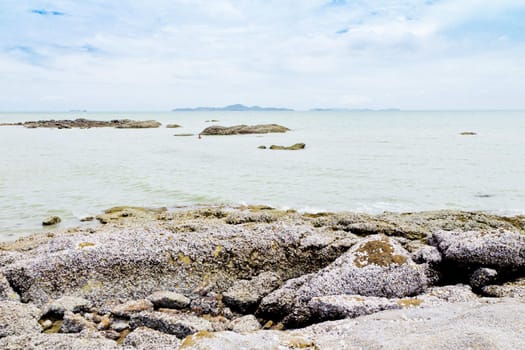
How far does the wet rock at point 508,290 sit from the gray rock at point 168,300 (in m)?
5.26

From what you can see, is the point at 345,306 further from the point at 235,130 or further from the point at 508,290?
the point at 235,130

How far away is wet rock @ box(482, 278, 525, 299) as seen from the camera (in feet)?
20.9

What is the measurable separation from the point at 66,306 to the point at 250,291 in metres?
3.22

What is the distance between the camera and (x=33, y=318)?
21.1 ft

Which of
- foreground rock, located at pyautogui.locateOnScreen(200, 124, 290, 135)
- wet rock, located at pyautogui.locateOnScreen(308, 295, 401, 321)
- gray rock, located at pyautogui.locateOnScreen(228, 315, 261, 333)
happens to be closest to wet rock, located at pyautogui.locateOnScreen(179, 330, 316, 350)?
wet rock, located at pyautogui.locateOnScreen(308, 295, 401, 321)

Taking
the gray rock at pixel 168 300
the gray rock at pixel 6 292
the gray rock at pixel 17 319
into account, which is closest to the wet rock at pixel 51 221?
the gray rock at pixel 6 292

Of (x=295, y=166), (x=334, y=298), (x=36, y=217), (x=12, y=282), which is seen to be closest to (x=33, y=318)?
(x=12, y=282)

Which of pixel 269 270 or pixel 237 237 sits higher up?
pixel 237 237

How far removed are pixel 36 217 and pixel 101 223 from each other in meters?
3.18

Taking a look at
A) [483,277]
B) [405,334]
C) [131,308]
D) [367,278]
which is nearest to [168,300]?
[131,308]

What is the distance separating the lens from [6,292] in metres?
7.21

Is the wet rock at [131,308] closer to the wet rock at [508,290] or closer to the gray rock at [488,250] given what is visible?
the gray rock at [488,250]

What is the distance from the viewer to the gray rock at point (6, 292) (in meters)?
7.17

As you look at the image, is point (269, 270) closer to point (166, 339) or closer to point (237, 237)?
point (237, 237)
